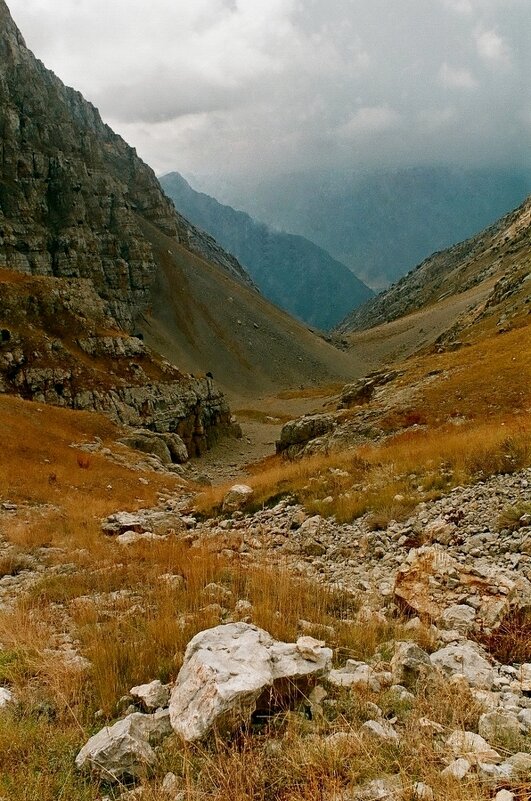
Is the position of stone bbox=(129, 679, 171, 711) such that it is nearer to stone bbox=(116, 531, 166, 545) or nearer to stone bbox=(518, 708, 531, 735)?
stone bbox=(518, 708, 531, 735)

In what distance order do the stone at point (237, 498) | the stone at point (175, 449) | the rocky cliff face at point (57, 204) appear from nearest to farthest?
the stone at point (237, 498)
the stone at point (175, 449)
the rocky cliff face at point (57, 204)

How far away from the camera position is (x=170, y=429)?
5059cm

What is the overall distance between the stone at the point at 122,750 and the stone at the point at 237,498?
41.2 feet

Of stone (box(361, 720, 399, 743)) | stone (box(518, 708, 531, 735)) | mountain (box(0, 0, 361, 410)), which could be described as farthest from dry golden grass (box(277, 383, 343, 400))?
stone (box(361, 720, 399, 743))

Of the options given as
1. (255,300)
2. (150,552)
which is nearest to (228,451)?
(150,552)

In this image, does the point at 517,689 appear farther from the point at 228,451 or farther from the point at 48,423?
the point at 228,451

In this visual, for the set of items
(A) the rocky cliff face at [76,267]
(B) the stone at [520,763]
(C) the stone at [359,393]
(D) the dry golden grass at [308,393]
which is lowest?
(D) the dry golden grass at [308,393]

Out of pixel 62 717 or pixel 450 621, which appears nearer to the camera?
pixel 62 717

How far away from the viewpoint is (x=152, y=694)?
4566mm

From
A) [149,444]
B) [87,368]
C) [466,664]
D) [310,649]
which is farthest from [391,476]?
A: [87,368]

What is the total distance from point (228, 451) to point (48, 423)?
86.0ft

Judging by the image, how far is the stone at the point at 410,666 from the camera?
179 inches

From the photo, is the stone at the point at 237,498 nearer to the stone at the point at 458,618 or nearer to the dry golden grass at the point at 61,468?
the dry golden grass at the point at 61,468

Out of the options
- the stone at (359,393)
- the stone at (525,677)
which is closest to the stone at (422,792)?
the stone at (525,677)
